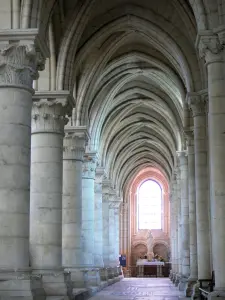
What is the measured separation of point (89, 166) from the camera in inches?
1177

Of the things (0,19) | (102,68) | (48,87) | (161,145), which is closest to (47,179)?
(48,87)

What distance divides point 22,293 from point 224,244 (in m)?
4.87

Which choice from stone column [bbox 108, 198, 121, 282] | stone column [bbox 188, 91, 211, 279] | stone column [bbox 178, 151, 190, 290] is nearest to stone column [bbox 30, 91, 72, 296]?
stone column [bbox 188, 91, 211, 279]

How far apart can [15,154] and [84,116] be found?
12177mm

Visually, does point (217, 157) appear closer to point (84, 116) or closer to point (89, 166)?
point (84, 116)

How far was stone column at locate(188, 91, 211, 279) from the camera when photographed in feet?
69.5

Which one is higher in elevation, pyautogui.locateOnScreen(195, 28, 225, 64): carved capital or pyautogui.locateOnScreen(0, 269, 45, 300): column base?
pyautogui.locateOnScreen(195, 28, 225, 64): carved capital

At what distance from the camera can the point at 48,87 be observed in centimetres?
2075

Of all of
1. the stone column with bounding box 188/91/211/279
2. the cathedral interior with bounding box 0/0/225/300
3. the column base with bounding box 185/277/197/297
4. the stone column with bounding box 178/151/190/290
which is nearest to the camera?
the cathedral interior with bounding box 0/0/225/300

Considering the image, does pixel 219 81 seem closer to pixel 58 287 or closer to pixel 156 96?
pixel 58 287

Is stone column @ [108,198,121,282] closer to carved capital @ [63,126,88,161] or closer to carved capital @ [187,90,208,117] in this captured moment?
carved capital @ [63,126,88,161]

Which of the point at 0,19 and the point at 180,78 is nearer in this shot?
the point at 0,19

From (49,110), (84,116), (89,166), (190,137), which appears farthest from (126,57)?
(49,110)

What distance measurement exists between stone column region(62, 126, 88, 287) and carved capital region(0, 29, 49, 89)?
966 centimetres
